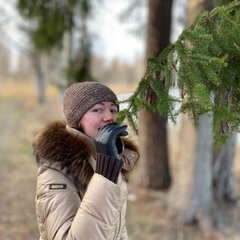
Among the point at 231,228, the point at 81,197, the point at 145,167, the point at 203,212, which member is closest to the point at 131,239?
the point at 203,212

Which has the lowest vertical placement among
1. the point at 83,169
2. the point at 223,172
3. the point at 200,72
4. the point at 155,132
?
the point at 223,172

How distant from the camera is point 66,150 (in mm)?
2037

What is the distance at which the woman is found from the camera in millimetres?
1795

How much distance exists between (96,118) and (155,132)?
5.66 m

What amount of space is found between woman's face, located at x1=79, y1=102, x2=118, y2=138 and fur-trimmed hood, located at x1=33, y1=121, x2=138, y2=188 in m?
0.04

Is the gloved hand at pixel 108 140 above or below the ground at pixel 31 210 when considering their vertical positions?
above

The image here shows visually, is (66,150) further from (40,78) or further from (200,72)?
(40,78)

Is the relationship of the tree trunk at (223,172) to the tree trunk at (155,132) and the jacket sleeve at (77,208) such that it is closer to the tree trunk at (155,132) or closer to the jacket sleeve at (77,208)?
the tree trunk at (155,132)

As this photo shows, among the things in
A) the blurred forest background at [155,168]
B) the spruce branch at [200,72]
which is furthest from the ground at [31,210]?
the spruce branch at [200,72]

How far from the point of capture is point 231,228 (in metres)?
6.39

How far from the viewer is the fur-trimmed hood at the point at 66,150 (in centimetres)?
199

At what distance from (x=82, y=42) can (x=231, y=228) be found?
18.9 feet

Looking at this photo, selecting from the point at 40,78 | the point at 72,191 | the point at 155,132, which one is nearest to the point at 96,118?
the point at 72,191

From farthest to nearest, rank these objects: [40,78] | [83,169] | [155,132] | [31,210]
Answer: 1. [40,78]
2. [155,132]
3. [31,210]
4. [83,169]
